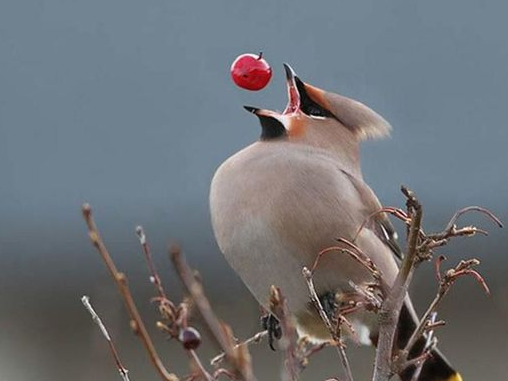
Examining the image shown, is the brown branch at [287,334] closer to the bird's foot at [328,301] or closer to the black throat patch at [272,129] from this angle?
the bird's foot at [328,301]

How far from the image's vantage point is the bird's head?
4004 mm

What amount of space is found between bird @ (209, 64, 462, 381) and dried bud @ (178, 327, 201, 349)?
1254 mm

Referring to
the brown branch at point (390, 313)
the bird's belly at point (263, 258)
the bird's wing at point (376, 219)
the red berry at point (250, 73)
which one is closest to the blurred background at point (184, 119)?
the bird's wing at point (376, 219)

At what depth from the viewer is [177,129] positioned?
16.6 meters

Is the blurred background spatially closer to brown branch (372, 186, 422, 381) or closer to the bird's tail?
the bird's tail

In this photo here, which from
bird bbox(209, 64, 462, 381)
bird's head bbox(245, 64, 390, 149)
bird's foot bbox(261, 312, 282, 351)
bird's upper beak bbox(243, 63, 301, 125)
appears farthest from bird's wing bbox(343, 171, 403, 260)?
bird's foot bbox(261, 312, 282, 351)

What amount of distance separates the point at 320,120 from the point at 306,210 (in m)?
0.33

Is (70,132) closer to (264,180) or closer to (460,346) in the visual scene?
(460,346)

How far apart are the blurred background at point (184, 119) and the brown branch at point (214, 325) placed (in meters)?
7.34

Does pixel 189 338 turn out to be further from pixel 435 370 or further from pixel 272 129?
pixel 272 129

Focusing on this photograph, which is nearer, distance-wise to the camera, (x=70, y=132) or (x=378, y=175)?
(x=378, y=175)

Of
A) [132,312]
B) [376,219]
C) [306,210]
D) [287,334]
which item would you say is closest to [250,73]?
[306,210]

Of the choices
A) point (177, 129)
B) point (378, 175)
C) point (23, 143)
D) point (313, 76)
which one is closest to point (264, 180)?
point (378, 175)

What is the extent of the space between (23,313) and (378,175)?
325 cm
